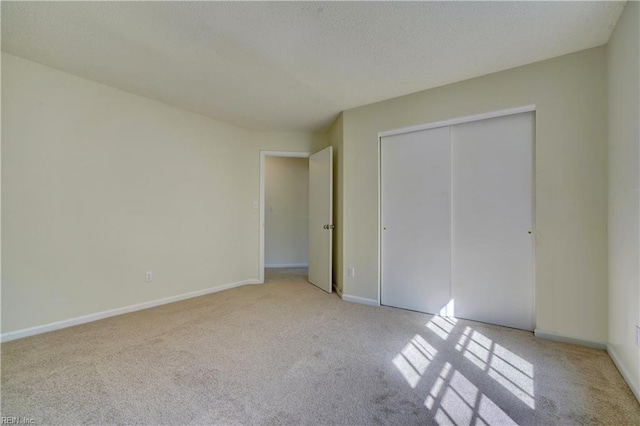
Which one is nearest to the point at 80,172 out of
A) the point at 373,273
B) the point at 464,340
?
the point at 373,273

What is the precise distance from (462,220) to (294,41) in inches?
85.9

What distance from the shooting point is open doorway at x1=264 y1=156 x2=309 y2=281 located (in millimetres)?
5500

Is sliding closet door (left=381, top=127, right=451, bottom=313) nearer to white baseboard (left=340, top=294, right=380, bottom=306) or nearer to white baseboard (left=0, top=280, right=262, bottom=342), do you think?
white baseboard (left=340, top=294, right=380, bottom=306)

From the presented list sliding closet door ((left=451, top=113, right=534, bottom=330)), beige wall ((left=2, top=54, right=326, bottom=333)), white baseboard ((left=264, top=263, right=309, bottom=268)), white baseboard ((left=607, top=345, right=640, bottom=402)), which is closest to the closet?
sliding closet door ((left=451, top=113, right=534, bottom=330))

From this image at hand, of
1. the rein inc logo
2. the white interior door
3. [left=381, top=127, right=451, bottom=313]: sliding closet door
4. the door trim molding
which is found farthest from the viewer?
the white interior door

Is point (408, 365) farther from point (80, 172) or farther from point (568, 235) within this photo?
point (80, 172)

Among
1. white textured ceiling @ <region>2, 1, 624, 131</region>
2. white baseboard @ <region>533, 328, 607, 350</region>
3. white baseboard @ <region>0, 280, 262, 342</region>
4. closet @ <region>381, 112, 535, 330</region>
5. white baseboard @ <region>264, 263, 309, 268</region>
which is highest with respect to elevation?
white textured ceiling @ <region>2, 1, 624, 131</region>

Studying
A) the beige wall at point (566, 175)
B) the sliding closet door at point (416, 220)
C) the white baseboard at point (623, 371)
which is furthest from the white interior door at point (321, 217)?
the white baseboard at point (623, 371)

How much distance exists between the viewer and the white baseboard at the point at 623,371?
151 cm

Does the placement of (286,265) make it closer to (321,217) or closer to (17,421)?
(321,217)

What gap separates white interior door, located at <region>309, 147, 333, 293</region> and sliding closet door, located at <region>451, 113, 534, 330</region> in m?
1.52

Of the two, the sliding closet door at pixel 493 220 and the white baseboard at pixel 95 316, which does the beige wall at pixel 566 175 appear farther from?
the white baseboard at pixel 95 316

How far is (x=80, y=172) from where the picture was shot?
253cm

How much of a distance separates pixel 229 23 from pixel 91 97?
178cm
